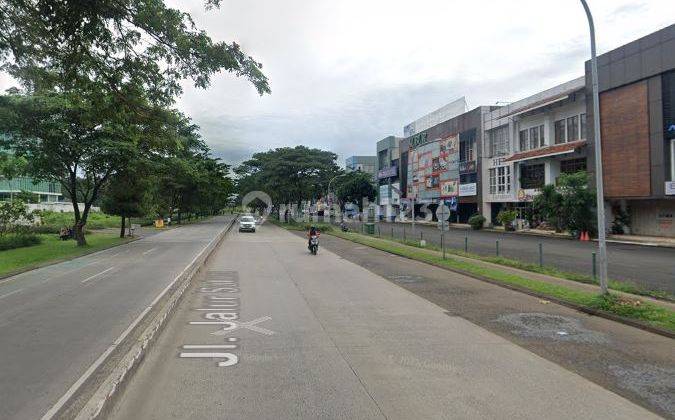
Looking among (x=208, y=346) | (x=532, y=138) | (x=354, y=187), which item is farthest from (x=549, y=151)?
(x=354, y=187)

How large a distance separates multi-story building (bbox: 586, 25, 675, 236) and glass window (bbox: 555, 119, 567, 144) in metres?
5.63

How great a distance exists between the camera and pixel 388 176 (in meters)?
88.8

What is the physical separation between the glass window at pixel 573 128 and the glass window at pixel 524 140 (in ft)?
19.9

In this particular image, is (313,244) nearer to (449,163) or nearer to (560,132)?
(449,163)

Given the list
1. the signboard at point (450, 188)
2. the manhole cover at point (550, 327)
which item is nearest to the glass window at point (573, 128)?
the signboard at point (450, 188)

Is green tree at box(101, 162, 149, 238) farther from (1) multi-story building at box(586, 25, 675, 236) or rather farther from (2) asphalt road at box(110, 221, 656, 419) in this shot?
(1) multi-story building at box(586, 25, 675, 236)

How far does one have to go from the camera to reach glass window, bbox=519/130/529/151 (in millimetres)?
51784

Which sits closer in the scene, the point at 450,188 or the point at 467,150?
the point at 450,188

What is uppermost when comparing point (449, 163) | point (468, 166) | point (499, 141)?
point (499, 141)

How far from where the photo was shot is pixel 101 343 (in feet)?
26.0

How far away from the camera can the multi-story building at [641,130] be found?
34.1 meters

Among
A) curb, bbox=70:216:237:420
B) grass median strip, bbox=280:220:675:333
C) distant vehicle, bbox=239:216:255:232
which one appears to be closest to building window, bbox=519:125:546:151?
distant vehicle, bbox=239:216:255:232

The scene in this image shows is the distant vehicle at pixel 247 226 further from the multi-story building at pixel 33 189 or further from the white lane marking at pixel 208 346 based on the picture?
the multi-story building at pixel 33 189

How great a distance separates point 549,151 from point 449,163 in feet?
66.2
